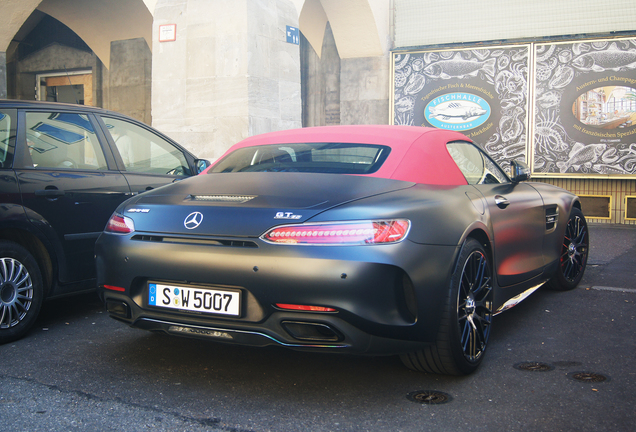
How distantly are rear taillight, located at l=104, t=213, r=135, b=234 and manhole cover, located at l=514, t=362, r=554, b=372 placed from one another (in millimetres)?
2082

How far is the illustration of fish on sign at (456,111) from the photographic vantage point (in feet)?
38.5

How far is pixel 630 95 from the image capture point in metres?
10.7

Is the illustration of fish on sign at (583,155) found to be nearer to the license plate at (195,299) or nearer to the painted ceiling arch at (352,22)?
the painted ceiling arch at (352,22)

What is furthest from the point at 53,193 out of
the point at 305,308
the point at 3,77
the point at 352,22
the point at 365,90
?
the point at 365,90

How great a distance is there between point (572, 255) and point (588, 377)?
7.60 feet

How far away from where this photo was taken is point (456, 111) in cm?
1188

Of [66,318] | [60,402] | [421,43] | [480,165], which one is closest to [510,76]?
[421,43]

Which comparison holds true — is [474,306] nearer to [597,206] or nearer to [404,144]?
[404,144]

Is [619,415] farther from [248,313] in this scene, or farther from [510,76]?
[510,76]

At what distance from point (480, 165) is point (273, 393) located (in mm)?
2005

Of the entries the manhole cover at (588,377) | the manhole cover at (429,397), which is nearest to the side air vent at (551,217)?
the manhole cover at (588,377)

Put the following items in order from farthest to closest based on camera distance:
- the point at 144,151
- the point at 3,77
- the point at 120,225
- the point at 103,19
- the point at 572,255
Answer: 1. the point at 103,19
2. the point at 3,77
3. the point at 572,255
4. the point at 144,151
5. the point at 120,225

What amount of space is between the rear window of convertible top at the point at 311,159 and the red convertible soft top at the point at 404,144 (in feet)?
0.19

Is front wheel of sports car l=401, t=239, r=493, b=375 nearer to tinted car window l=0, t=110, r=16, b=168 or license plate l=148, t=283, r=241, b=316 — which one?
license plate l=148, t=283, r=241, b=316
